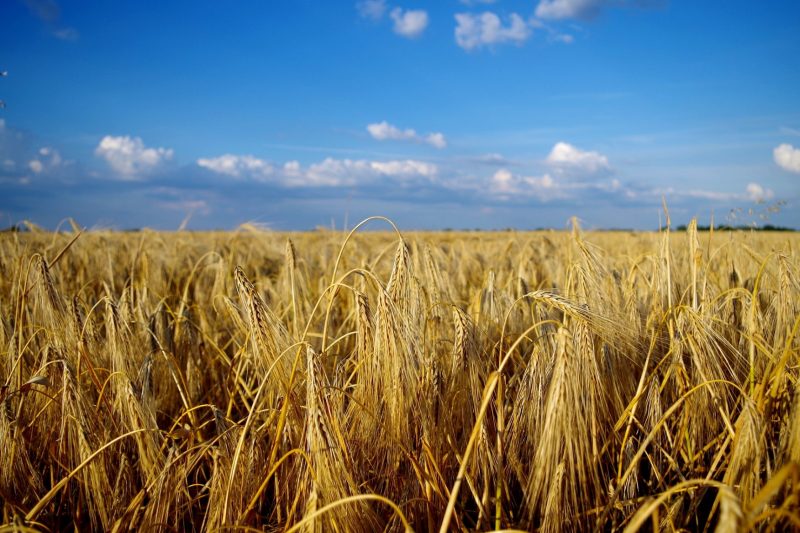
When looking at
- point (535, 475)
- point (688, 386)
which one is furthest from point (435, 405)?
point (688, 386)

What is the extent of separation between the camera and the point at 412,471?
1.55m

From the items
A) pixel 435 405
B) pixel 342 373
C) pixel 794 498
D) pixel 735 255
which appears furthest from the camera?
pixel 735 255

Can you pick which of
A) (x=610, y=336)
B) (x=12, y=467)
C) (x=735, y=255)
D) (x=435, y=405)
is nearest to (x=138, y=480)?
(x=12, y=467)

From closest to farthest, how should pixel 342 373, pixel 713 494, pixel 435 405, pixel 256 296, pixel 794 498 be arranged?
pixel 794 498
pixel 256 296
pixel 435 405
pixel 713 494
pixel 342 373

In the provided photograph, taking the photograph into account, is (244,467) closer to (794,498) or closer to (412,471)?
(412,471)

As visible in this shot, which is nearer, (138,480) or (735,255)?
(138,480)

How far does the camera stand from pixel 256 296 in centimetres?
151

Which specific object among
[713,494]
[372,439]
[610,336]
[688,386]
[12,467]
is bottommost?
[713,494]

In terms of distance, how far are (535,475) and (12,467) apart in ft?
5.26

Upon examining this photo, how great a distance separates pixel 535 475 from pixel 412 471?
382mm

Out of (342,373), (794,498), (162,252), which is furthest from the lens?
(162,252)

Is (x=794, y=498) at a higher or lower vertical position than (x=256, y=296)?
lower

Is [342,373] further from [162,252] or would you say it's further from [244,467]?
[162,252]

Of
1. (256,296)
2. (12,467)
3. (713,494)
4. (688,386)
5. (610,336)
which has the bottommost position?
(713,494)
